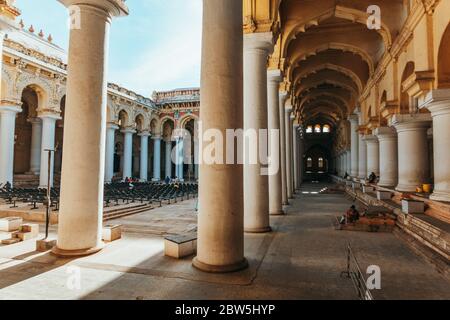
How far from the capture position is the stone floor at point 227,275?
4059 millimetres

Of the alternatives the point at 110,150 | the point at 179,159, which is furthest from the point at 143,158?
the point at 110,150

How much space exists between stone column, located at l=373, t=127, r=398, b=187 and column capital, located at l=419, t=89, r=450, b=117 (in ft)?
22.0

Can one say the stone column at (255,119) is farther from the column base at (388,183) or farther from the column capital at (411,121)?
the column base at (388,183)

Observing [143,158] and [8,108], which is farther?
[143,158]

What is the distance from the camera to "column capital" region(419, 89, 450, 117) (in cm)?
770

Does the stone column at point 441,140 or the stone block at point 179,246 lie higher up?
the stone column at point 441,140

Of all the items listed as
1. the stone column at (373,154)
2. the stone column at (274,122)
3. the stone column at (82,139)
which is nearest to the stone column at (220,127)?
the stone column at (82,139)

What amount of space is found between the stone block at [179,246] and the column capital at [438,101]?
24.6ft

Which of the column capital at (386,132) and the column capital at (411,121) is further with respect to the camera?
the column capital at (386,132)

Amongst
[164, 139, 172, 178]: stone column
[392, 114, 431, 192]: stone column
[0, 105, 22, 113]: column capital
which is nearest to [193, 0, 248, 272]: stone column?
[392, 114, 431, 192]: stone column

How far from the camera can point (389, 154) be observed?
48.3 ft

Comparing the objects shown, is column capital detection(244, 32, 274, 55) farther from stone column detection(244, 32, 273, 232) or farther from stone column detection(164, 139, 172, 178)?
stone column detection(164, 139, 172, 178)

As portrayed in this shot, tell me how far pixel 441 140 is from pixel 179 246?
805 cm

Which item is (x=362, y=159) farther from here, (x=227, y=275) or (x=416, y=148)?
(x=227, y=275)
